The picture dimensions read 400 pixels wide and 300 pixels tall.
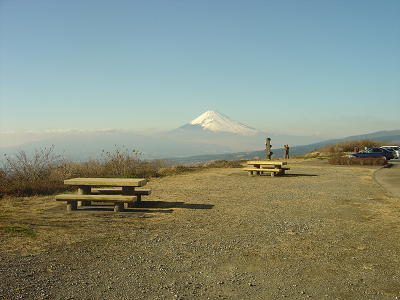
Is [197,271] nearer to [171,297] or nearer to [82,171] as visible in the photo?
[171,297]

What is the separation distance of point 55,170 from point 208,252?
10363 millimetres

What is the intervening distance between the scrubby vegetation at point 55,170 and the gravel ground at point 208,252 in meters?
2.37

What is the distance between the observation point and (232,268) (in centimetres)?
419

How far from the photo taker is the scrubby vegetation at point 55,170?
34.1ft

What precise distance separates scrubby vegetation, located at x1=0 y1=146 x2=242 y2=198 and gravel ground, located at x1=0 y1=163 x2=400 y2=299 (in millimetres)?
2373

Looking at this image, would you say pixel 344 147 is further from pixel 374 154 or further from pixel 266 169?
pixel 266 169

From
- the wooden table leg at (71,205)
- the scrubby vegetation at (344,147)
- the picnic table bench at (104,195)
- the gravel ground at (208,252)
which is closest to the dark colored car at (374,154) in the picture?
the scrubby vegetation at (344,147)

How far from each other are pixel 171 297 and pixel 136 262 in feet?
3.78

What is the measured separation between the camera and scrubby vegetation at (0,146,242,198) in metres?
10.4

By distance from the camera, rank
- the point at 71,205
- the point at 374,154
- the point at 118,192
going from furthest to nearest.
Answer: the point at 374,154 < the point at 118,192 < the point at 71,205

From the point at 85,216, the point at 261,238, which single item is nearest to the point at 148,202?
the point at 85,216

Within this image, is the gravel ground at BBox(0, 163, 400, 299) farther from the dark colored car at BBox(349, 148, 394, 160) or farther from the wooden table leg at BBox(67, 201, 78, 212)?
the dark colored car at BBox(349, 148, 394, 160)

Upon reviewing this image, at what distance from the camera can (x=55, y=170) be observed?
13195mm

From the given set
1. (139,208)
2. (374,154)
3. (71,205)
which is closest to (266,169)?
(139,208)
